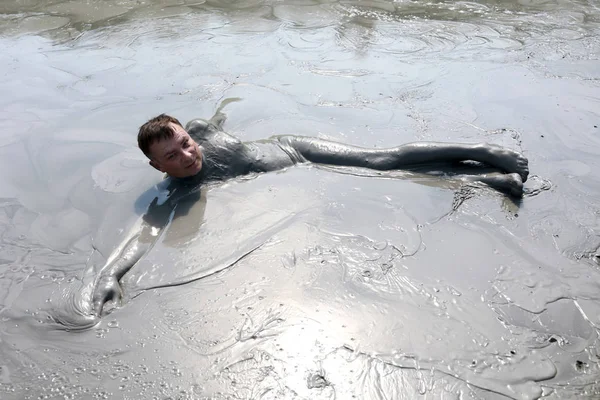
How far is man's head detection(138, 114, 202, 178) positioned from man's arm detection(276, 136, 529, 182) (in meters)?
0.83

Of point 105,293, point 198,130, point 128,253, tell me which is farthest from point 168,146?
point 105,293

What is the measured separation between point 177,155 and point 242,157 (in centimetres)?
55

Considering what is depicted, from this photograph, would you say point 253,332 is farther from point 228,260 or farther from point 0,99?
point 0,99

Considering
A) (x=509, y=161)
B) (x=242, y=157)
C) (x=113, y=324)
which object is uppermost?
(x=509, y=161)

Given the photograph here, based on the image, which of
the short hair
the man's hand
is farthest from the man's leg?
the man's hand

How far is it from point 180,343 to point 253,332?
0.36 metres

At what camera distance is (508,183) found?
3.29 m

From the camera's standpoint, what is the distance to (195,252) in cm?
302

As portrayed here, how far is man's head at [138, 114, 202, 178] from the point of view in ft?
10.8

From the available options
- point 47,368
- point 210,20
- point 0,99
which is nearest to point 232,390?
point 47,368

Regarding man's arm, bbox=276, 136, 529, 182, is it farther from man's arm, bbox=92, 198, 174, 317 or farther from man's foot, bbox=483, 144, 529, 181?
man's arm, bbox=92, 198, 174, 317

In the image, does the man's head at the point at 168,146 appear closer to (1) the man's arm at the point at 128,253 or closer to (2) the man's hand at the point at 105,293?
(1) the man's arm at the point at 128,253

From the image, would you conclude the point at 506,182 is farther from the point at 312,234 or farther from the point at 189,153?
the point at 189,153

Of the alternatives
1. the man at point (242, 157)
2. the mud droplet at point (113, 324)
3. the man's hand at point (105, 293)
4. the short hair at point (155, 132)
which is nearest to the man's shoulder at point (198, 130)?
the man at point (242, 157)
